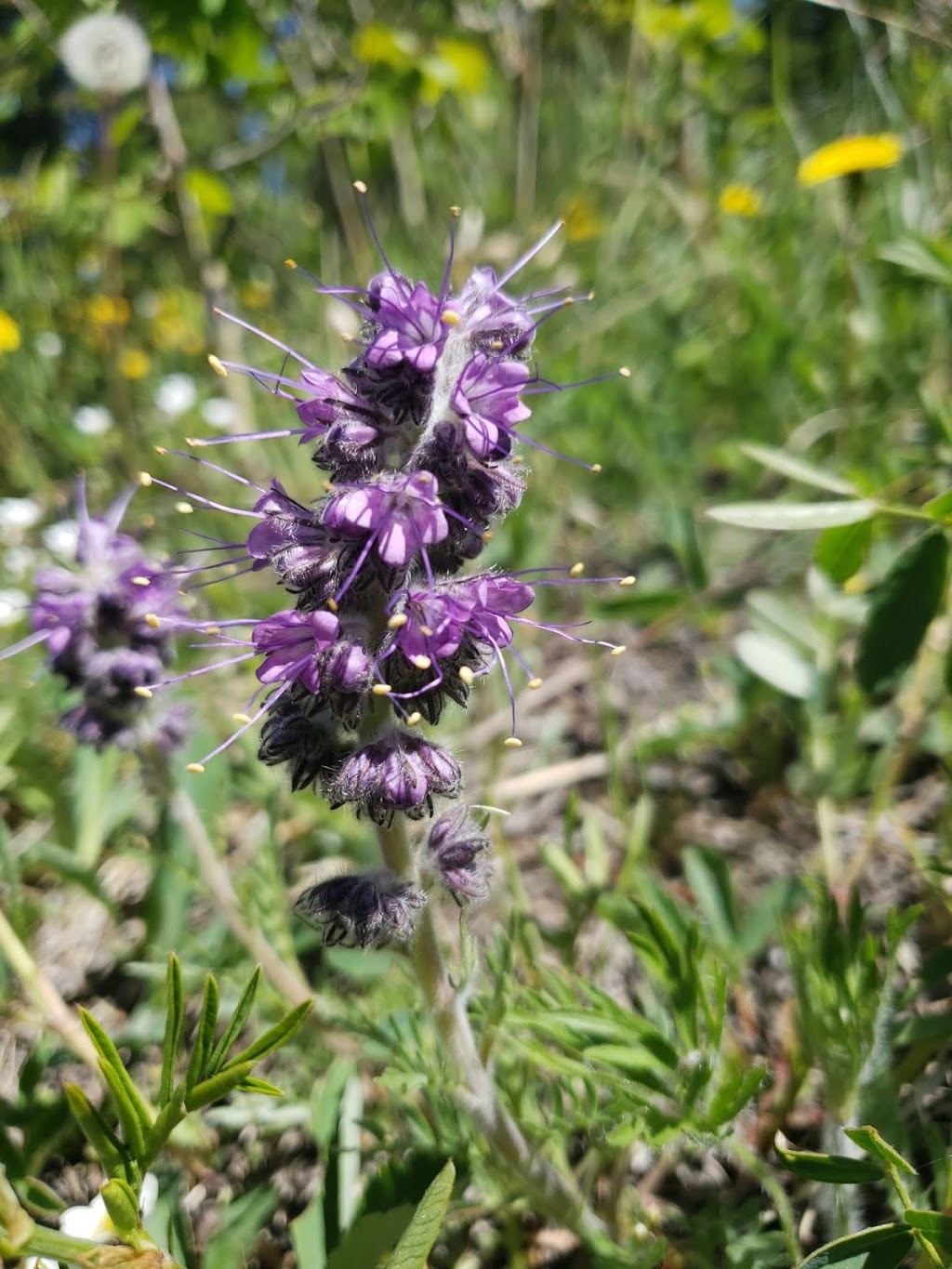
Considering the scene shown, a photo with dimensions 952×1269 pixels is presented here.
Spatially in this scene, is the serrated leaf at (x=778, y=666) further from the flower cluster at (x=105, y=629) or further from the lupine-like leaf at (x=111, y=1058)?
the lupine-like leaf at (x=111, y=1058)

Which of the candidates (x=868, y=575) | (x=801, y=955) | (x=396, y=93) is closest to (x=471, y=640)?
(x=801, y=955)

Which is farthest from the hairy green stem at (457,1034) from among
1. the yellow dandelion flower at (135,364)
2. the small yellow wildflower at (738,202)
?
the yellow dandelion flower at (135,364)

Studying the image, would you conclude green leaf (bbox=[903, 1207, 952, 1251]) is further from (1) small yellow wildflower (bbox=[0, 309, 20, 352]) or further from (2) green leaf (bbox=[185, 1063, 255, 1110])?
(1) small yellow wildflower (bbox=[0, 309, 20, 352])

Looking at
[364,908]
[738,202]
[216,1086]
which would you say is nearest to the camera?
[216,1086]

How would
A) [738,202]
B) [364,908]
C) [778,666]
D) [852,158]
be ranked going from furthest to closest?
[738,202]
[852,158]
[778,666]
[364,908]

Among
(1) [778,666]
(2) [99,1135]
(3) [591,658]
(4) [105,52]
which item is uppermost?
(4) [105,52]

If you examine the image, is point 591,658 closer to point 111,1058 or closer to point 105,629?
point 105,629

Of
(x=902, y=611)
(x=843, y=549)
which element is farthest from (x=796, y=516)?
(x=902, y=611)
